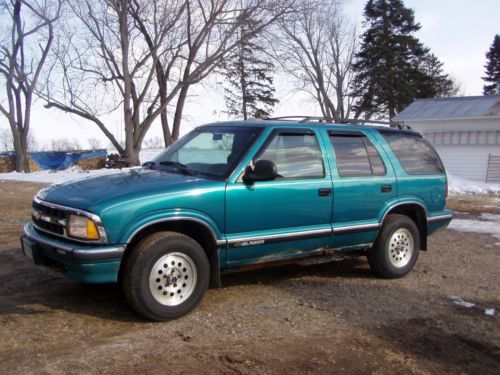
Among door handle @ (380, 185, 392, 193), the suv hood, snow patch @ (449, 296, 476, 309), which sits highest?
the suv hood

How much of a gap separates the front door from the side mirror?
0.25ft

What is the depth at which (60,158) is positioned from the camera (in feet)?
110

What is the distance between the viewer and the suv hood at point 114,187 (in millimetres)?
4160

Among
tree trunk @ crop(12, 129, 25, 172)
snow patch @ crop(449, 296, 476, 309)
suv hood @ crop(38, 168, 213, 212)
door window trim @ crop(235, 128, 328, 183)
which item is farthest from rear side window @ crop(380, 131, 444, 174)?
tree trunk @ crop(12, 129, 25, 172)

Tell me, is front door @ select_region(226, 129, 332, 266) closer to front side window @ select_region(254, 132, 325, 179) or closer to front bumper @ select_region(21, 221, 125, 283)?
front side window @ select_region(254, 132, 325, 179)

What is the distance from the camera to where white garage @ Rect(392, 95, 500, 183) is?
19.8 meters

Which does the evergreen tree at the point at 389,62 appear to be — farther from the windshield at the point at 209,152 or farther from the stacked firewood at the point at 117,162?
the windshield at the point at 209,152

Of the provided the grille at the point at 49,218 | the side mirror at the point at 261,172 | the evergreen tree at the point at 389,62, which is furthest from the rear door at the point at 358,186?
the evergreen tree at the point at 389,62

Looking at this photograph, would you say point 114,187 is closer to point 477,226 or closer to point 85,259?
point 85,259

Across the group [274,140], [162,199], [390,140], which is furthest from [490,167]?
[162,199]

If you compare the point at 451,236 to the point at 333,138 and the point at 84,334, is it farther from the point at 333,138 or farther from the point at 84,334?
the point at 84,334

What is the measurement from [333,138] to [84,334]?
319cm

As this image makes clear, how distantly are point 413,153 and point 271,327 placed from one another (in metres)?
3.14

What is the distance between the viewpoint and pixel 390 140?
6125 mm
